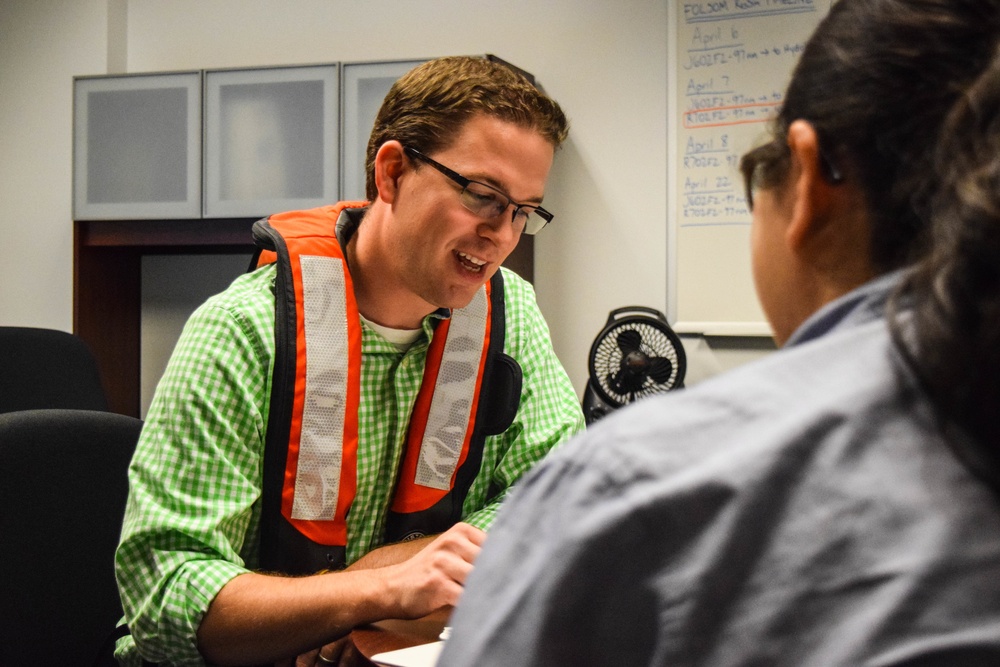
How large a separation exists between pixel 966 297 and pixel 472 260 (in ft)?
3.47

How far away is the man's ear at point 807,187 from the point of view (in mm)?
534

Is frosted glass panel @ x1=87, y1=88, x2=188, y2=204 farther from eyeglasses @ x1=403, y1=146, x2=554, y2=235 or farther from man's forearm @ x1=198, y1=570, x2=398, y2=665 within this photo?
man's forearm @ x1=198, y1=570, x2=398, y2=665

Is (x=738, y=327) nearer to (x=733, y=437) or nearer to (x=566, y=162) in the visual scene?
(x=566, y=162)

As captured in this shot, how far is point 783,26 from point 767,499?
9.91ft

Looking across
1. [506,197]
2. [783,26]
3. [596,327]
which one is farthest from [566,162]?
[506,197]

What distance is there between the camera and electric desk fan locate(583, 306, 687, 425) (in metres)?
2.85

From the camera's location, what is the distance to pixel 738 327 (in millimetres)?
3203

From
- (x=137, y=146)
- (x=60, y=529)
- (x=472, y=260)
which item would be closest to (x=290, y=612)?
(x=60, y=529)

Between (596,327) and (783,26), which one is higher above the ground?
(783,26)

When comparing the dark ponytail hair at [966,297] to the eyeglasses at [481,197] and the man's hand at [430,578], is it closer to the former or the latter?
the man's hand at [430,578]

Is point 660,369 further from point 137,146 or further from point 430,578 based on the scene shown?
point 137,146

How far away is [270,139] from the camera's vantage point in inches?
126

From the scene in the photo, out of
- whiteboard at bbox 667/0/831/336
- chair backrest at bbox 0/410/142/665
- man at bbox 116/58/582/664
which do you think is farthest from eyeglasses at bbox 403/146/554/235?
whiteboard at bbox 667/0/831/336

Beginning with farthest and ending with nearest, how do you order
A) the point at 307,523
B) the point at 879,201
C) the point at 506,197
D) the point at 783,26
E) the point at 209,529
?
the point at 783,26, the point at 506,197, the point at 307,523, the point at 209,529, the point at 879,201
